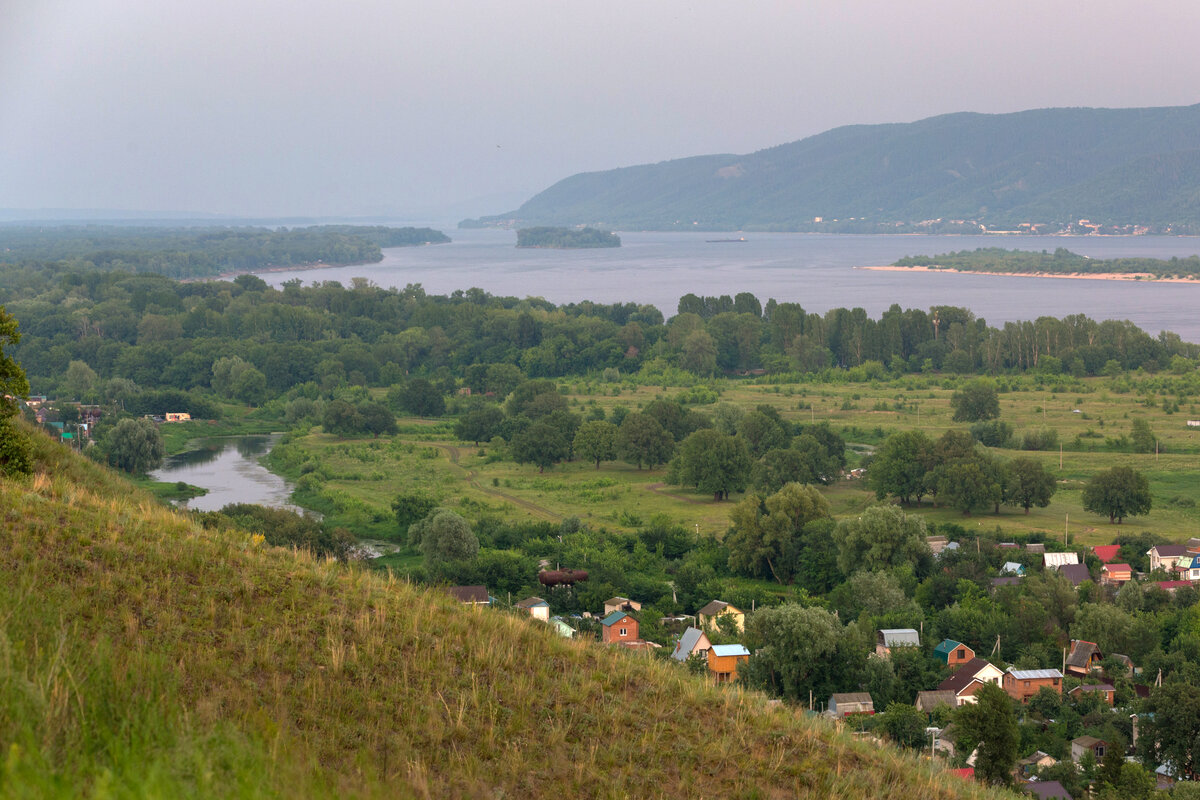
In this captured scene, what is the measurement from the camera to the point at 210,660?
5.55 meters

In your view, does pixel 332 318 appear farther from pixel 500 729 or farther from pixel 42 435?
pixel 500 729

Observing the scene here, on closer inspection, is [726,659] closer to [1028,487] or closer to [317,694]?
[317,694]

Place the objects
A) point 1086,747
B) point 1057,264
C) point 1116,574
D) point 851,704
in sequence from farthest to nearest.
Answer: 1. point 1057,264
2. point 1116,574
3. point 851,704
4. point 1086,747

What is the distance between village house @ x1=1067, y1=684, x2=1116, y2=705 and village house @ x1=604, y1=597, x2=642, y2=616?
6.92m

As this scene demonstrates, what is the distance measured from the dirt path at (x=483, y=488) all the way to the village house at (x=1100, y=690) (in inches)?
534

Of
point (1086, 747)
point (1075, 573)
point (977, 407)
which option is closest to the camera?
point (1086, 747)

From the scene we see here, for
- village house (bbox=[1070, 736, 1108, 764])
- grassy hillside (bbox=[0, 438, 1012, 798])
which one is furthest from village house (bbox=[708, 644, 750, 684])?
grassy hillside (bbox=[0, 438, 1012, 798])

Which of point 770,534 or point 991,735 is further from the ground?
point 991,735

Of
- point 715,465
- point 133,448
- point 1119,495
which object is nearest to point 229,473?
point 133,448

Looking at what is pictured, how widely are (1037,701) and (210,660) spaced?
1160 centimetres

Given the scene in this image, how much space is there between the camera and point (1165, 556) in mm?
20594

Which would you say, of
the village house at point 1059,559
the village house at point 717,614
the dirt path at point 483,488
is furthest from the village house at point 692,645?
the dirt path at point 483,488

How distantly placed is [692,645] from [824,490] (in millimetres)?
15746

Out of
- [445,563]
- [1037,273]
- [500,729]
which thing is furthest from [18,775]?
[1037,273]
